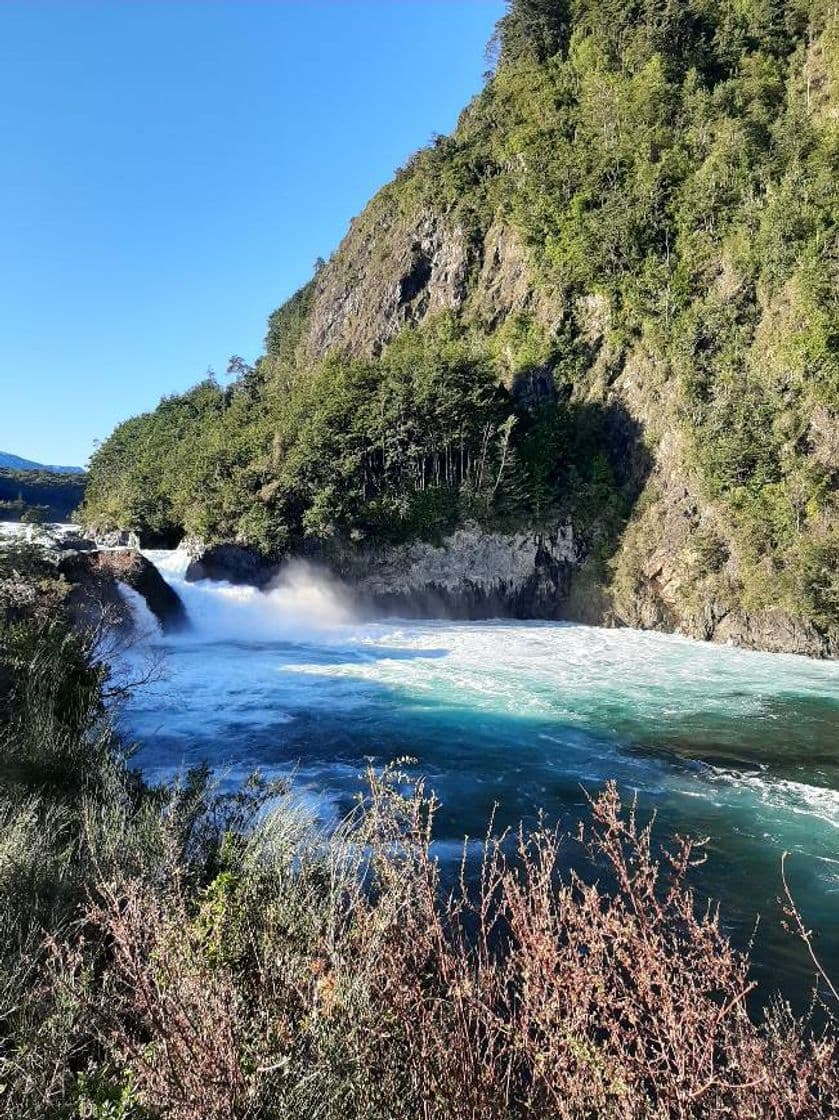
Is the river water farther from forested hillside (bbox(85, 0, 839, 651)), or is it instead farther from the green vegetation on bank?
forested hillside (bbox(85, 0, 839, 651))

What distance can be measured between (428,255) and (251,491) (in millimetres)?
29647

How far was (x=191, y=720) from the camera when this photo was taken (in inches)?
624

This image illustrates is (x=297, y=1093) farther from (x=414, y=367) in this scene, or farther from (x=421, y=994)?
(x=414, y=367)

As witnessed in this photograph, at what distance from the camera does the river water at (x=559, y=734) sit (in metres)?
9.52

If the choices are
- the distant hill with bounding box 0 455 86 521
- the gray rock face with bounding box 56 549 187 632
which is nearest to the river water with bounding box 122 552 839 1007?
the gray rock face with bounding box 56 549 187 632

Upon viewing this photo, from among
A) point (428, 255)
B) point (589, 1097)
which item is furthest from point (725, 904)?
point (428, 255)

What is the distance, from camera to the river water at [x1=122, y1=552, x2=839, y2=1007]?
952 cm

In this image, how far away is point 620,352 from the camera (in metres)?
38.5

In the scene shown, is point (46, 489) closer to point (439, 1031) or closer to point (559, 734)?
point (559, 734)

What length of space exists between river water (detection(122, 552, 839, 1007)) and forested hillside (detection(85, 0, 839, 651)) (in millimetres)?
7703

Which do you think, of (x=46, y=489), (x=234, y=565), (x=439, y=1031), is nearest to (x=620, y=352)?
(x=234, y=565)

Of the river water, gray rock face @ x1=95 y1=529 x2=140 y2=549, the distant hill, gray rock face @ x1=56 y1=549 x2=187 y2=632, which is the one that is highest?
the distant hill

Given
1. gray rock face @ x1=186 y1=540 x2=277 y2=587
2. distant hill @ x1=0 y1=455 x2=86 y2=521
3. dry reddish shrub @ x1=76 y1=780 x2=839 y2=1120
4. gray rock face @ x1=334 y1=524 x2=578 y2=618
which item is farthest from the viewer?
distant hill @ x1=0 y1=455 x2=86 y2=521

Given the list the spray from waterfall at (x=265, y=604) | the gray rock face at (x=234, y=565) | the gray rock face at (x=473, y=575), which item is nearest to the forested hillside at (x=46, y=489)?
the gray rock face at (x=234, y=565)
